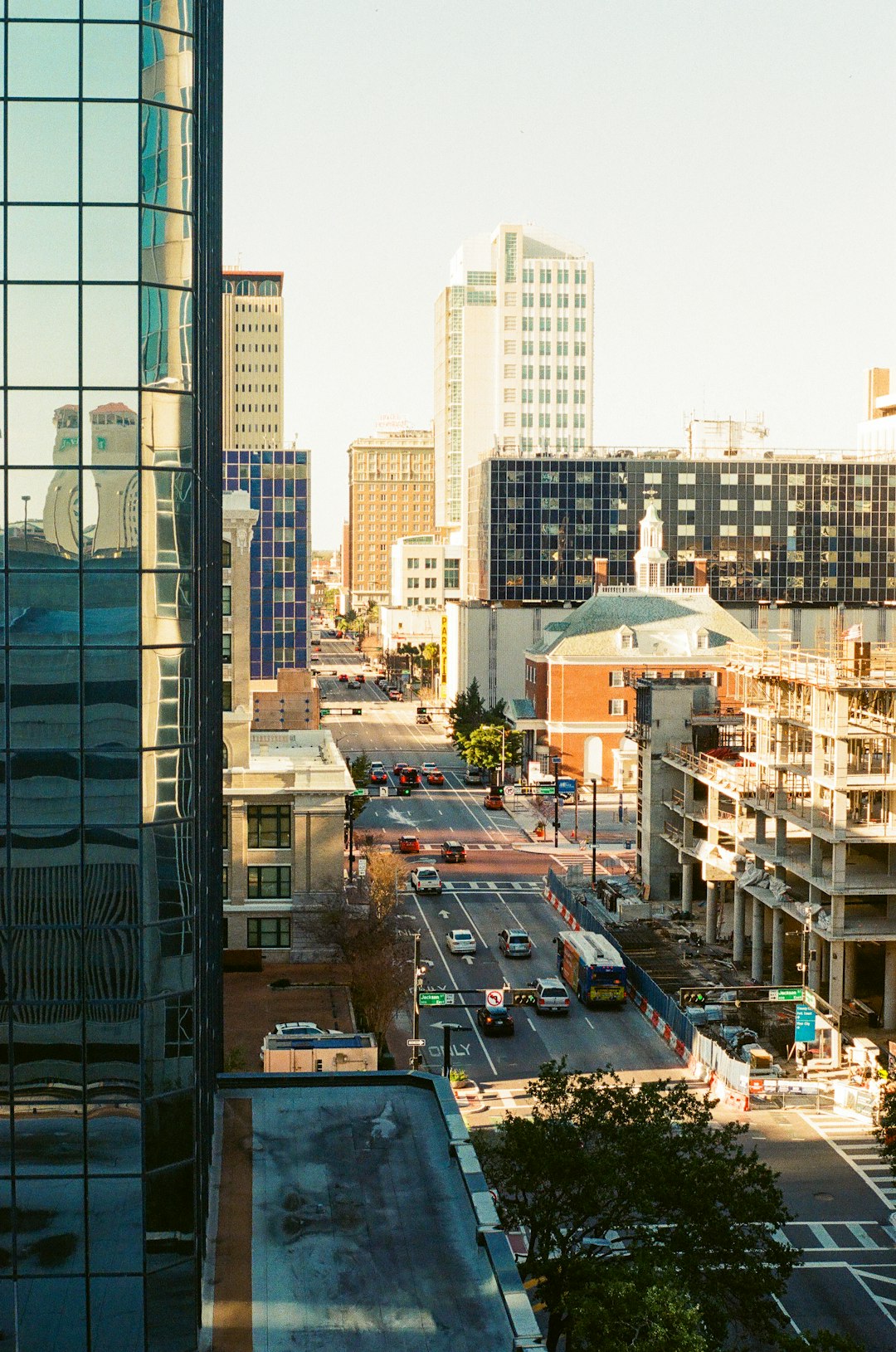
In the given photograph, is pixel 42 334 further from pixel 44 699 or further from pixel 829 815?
pixel 829 815

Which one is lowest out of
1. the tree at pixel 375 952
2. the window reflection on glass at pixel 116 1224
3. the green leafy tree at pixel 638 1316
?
the tree at pixel 375 952

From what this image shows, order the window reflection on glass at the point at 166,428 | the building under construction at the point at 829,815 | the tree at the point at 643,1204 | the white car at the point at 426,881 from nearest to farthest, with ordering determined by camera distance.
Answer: the window reflection on glass at the point at 166,428, the tree at the point at 643,1204, the building under construction at the point at 829,815, the white car at the point at 426,881

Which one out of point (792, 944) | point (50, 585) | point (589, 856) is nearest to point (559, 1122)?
point (50, 585)

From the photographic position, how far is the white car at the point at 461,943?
75.8 m

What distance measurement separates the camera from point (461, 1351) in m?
23.7

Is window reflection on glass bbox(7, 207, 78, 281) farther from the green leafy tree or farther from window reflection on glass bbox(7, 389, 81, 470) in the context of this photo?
the green leafy tree

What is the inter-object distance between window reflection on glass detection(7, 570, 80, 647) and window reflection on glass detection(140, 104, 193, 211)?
6.06 meters

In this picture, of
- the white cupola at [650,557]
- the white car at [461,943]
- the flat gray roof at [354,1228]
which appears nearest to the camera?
the flat gray roof at [354,1228]

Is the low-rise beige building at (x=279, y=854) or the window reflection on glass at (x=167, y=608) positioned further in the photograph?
the low-rise beige building at (x=279, y=854)

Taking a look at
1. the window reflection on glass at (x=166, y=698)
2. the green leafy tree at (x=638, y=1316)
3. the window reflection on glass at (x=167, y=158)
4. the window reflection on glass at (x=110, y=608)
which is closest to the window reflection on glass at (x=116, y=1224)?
the window reflection on glass at (x=166, y=698)

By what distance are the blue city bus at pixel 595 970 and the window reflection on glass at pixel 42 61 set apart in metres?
48.6

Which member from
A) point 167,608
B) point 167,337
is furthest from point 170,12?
point 167,608

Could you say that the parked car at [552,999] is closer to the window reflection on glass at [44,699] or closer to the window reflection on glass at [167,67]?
the window reflection on glass at [44,699]

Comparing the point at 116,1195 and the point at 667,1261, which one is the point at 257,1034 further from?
the point at 116,1195
